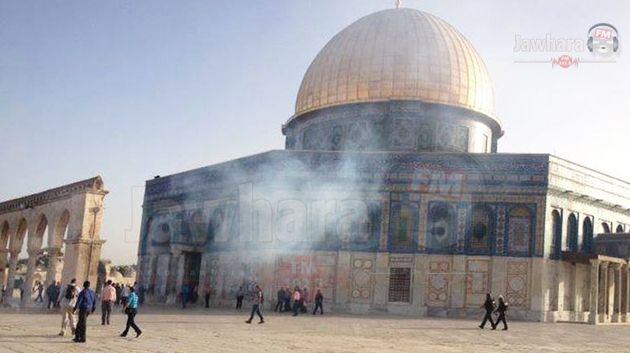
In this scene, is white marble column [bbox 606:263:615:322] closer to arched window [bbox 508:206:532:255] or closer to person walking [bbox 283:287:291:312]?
arched window [bbox 508:206:532:255]

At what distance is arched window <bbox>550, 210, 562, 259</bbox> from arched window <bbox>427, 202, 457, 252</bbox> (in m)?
3.41

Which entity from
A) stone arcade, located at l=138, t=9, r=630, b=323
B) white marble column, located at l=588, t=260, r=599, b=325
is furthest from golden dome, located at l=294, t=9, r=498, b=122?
white marble column, located at l=588, t=260, r=599, b=325

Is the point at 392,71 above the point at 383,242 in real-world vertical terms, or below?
above

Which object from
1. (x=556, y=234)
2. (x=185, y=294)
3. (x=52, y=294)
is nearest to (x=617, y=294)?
(x=556, y=234)

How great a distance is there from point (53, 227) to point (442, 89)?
17.0 meters

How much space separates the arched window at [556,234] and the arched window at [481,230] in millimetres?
2171

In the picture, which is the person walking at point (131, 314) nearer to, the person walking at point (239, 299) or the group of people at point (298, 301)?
the group of people at point (298, 301)

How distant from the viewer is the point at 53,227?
29.5m

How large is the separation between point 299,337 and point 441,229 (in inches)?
467

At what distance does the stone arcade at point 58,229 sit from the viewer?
84.9ft

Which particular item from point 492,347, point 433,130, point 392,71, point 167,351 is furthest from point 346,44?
point 167,351

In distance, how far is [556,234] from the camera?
25.1 meters

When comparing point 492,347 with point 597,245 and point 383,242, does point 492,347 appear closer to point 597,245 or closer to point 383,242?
point 383,242

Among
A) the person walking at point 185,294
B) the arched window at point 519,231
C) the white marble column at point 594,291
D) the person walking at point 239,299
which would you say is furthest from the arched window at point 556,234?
Answer: the person walking at point 185,294
